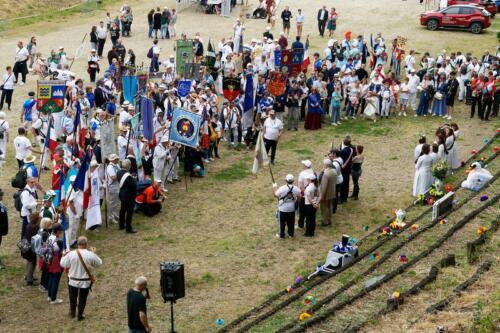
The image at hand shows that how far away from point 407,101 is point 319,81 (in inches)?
146

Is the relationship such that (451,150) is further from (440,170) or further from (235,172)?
(235,172)

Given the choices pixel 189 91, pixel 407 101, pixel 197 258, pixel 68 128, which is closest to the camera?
pixel 197 258

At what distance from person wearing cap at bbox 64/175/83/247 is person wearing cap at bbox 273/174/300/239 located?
4.23 meters

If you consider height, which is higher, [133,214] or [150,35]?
[150,35]

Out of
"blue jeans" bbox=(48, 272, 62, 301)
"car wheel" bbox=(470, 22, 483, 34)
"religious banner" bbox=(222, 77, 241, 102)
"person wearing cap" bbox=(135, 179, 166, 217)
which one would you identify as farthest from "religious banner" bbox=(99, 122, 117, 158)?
"car wheel" bbox=(470, 22, 483, 34)

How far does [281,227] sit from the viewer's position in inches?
749

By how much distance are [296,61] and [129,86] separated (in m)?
7.02

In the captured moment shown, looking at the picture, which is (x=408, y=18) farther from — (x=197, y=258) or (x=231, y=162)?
(x=197, y=258)

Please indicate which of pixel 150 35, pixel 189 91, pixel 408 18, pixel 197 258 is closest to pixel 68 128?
pixel 189 91

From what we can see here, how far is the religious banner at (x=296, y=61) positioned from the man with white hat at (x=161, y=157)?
9.04 metres

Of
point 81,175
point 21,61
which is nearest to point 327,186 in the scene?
point 81,175

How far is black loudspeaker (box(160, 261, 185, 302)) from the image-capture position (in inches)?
552

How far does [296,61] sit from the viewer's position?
29.7 metres

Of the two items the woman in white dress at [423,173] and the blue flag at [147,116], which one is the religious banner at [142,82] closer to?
the blue flag at [147,116]
